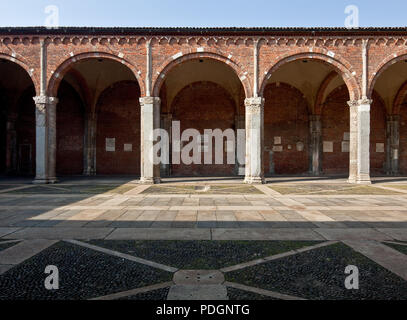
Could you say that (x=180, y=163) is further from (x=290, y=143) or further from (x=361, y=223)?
(x=361, y=223)

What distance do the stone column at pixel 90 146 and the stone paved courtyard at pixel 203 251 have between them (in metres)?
11.7

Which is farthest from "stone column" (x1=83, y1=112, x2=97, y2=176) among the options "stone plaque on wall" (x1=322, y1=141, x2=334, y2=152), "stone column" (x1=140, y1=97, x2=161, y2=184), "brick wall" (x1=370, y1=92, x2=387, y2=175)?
"brick wall" (x1=370, y1=92, x2=387, y2=175)

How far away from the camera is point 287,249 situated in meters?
3.71

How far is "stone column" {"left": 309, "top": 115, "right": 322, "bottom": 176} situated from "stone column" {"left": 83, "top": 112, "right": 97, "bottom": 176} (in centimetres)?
1610

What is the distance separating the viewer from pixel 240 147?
1806cm

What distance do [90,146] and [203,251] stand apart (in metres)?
17.0

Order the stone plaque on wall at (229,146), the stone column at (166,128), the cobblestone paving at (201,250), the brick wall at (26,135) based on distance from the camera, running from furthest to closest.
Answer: the brick wall at (26,135) < the stone plaque on wall at (229,146) < the stone column at (166,128) < the cobblestone paving at (201,250)

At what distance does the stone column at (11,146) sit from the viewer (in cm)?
1803

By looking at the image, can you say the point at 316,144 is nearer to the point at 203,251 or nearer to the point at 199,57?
the point at 199,57

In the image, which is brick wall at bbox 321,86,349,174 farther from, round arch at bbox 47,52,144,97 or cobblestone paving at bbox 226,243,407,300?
cobblestone paving at bbox 226,243,407,300

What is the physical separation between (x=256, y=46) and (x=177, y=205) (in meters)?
9.57

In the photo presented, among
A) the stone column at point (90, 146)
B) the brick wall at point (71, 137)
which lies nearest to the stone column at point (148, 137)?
the stone column at point (90, 146)

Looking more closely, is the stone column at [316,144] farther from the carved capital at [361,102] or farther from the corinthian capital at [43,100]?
the corinthian capital at [43,100]
